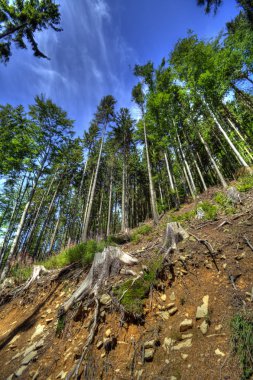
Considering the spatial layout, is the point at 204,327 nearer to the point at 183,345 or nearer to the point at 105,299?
the point at 183,345

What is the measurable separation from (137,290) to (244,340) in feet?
6.37

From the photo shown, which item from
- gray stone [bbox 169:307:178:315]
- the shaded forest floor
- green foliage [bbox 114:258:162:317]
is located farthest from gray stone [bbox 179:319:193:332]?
green foliage [bbox 114:258:162:317]

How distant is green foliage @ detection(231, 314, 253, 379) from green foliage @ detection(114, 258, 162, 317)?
155 cm

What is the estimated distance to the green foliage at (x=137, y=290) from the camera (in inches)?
133

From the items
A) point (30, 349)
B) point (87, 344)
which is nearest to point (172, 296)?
point (87, 344)

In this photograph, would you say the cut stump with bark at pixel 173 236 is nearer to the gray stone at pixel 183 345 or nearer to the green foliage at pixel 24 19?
the gray stone at pixel 183 345

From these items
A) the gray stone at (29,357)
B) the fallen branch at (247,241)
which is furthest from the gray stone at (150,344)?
the fallen branch at (247,241)

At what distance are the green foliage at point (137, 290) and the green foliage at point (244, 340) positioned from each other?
5.08ft

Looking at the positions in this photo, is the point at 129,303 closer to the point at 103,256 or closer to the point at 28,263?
the point at 103,256

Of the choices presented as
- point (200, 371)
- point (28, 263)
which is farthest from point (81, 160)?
point (200, 371)

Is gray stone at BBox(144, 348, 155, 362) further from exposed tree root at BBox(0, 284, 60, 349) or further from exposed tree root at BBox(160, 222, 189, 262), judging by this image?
exposed tree root at BBox(0, 284, 60, 349)

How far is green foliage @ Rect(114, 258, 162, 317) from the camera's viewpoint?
338 centimetres

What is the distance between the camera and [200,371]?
88.5 inches

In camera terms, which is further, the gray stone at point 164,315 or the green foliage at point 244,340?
the gray stone at point 164,315
